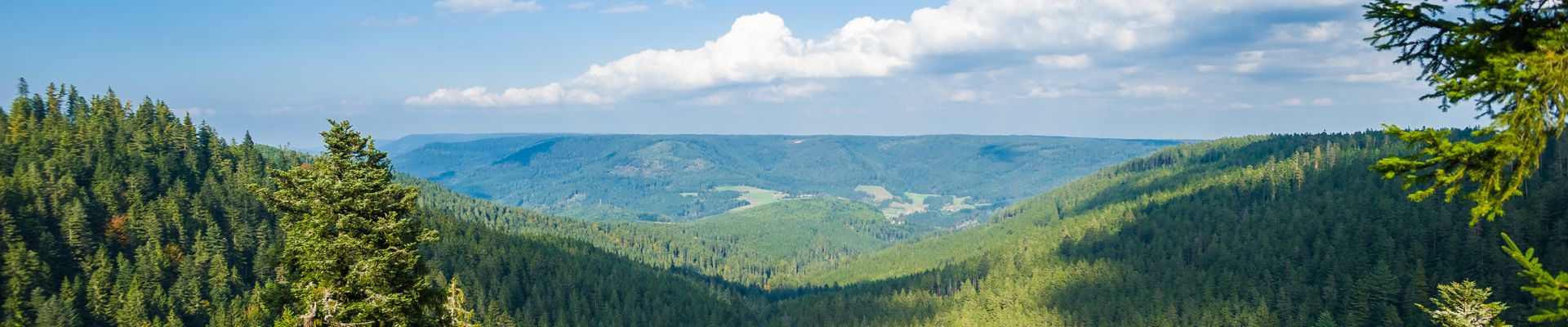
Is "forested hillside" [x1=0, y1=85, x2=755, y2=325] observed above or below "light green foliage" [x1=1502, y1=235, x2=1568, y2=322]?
below

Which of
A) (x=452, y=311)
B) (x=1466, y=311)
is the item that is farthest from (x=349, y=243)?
(x=1466, y=311)

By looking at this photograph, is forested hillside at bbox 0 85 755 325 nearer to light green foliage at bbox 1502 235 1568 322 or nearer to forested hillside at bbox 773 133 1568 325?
forested hillside at bbox 773 133 1568 325

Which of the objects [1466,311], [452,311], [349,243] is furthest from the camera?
[1466,311]

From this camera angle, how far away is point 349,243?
26609mm

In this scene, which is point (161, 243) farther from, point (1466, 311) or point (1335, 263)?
point (1335, 263)

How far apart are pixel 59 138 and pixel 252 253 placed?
45.9 metres

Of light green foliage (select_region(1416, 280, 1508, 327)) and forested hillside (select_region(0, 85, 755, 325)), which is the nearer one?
light green foliage (select_region(1416, 280, 1508, 327))

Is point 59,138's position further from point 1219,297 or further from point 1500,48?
point 1219,297

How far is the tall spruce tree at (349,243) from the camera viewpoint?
1057 inches

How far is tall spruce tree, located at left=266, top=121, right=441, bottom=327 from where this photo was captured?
26844 mm

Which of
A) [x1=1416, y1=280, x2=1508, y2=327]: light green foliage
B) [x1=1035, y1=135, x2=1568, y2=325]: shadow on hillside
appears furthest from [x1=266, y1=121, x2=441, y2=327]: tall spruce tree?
[x1=1035, y1=135, x2=1568, y2=325]: shadow on hillside

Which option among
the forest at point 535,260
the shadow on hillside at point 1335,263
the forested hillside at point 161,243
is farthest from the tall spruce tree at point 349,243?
the shadow on hillside at point 1335,263

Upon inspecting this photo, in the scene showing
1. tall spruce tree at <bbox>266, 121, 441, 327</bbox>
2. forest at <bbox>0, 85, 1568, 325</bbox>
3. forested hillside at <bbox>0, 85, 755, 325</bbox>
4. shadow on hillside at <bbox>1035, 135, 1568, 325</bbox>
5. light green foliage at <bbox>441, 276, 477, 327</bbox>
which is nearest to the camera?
tall spruce tree at <bbox>266, 121, 441, 327</bbox>

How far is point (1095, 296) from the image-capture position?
178 m
